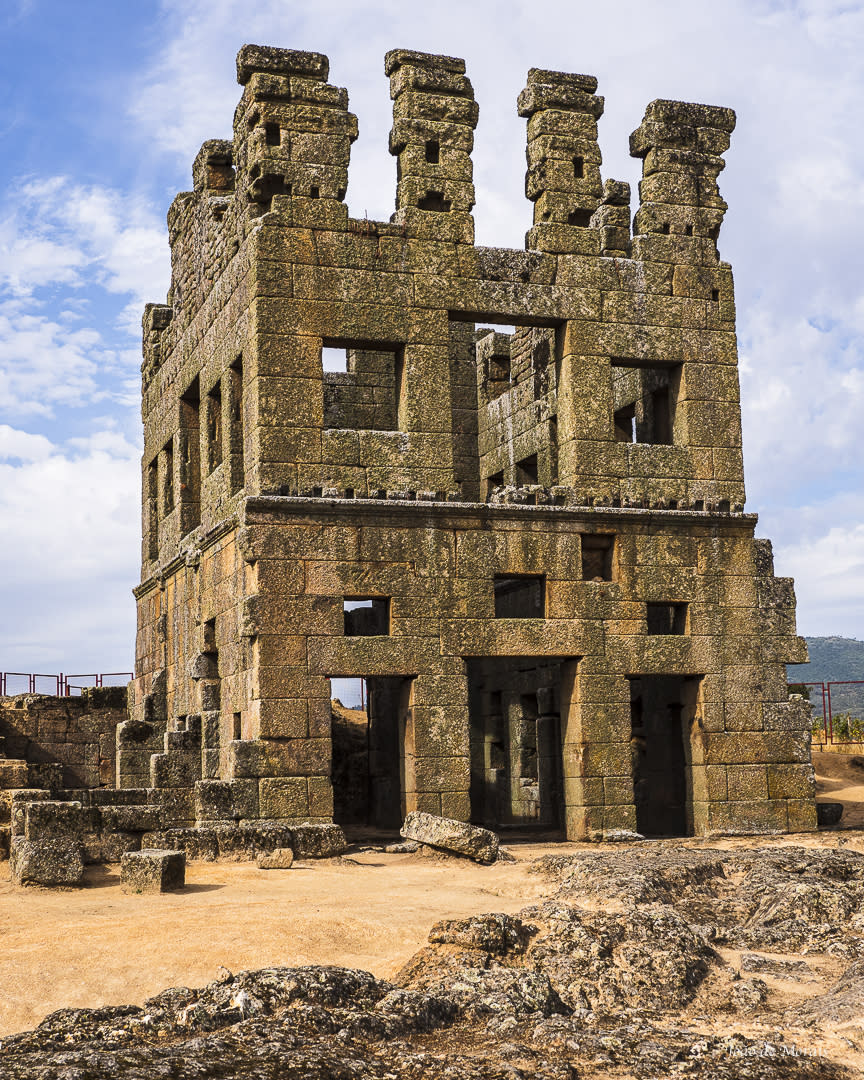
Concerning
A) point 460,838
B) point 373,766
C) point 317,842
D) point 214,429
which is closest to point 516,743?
point 373,766

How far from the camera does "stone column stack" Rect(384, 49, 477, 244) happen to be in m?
17.2

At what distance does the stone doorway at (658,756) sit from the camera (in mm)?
19266

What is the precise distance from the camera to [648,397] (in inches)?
760

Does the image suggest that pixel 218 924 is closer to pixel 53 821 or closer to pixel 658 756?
pixel 53 821

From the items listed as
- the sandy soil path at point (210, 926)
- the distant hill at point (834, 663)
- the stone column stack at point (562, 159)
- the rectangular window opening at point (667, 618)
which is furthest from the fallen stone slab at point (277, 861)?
the distant hill at point (834, 663)

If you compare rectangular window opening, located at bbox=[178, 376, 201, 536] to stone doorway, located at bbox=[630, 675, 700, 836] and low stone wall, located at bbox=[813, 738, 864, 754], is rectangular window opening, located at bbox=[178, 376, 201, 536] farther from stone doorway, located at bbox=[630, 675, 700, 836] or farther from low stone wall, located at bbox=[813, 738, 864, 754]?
low stone wall, located at bbox=[813, 738, 864, 754]

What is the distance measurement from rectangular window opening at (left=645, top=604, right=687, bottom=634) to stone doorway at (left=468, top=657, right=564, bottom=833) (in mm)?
1752

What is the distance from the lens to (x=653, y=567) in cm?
1744

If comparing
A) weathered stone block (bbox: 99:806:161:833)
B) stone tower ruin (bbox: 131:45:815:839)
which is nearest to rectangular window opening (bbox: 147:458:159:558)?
stone tower ruin (bbox: 131:45:815:839)

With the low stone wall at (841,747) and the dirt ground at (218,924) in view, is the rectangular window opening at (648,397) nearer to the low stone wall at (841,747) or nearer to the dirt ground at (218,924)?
the dirt ground at (218,924)

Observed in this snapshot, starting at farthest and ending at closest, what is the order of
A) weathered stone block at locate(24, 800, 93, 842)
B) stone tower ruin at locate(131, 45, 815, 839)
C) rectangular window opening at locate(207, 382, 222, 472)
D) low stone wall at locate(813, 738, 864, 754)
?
1. low stone wall at locate(813, 738, 864, 754)
2. rectangular window opening at locate(207, 382, 222, 472)
3. stone tower ruin at locate(131, 45, 815, 839)
4. weathered stone block at locate(24, 800, 93, 842)

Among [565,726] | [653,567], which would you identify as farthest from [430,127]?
[565,726]

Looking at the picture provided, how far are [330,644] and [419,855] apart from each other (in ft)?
9.24

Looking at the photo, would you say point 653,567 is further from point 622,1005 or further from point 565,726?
point 622,1005
